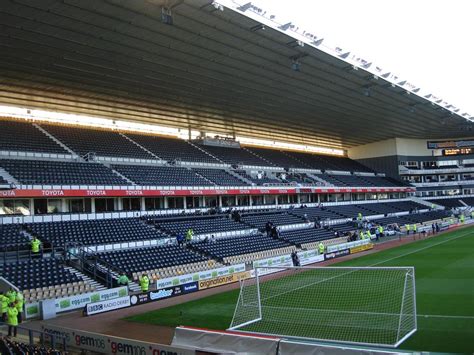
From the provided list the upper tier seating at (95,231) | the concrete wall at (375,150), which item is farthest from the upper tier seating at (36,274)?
the concrete wall at (375,150)

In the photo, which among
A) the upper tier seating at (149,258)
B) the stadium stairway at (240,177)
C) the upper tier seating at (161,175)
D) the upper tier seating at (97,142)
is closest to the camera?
the upper tier seating at (149,258)

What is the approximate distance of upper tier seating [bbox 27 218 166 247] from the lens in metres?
26.6

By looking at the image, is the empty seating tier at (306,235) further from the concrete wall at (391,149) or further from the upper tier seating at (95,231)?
the concrete wall at (391,149)

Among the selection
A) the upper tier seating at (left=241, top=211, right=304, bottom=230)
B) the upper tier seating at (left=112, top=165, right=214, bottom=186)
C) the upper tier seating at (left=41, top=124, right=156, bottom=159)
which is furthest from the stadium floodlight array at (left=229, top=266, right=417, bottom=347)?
the upper tier seating at (left=41, top=124, right=156, bottom=159)

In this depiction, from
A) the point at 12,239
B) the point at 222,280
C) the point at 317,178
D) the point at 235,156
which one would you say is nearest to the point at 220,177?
the point at 235,156

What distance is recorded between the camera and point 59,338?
47.9 ft

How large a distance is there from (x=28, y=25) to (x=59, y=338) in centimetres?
1659

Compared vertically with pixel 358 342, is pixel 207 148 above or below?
above

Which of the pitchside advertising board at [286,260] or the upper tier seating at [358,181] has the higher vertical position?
the upper tier seating at [358,181]

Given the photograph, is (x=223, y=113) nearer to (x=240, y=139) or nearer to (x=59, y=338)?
(x=240, y=139)

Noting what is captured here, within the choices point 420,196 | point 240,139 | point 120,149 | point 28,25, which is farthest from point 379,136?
point 28,25

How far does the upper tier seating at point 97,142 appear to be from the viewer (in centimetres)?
3834

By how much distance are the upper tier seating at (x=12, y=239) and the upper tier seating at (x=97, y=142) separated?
1223 centimetres

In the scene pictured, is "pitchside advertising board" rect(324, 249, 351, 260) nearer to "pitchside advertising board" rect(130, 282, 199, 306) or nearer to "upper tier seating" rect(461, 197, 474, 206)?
"pitchside advertising board" rect(130, 282, 199, 306)
